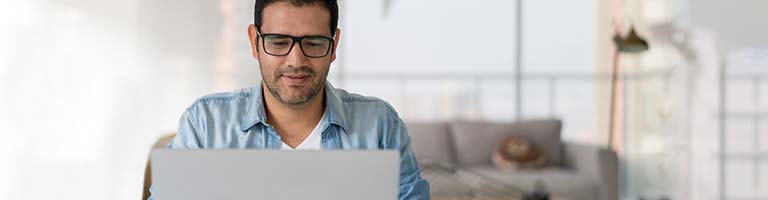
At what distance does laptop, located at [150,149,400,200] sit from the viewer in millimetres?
997

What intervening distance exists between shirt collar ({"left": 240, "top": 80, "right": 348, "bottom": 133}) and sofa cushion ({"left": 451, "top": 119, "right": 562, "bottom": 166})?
2770 millimetres

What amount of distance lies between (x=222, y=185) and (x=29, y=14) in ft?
10.6

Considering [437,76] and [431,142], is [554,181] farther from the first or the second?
[437,76]

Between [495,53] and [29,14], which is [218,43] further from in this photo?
[495,53]

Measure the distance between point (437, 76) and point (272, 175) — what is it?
14.0 ft

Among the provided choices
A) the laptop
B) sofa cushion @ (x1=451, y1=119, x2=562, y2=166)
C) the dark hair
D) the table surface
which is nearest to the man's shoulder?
the dark hair

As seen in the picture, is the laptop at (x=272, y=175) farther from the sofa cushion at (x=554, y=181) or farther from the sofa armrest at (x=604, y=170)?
the sofa armrest at (x=604, y=170)

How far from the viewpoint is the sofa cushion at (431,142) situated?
13.9ft

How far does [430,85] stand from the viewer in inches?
207

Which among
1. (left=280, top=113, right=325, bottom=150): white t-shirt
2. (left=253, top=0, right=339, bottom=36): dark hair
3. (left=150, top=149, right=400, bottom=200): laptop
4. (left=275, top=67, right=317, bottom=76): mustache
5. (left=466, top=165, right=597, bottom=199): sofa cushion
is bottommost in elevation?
(left=466, top=165, right=597, bottom=199): sofa cushion

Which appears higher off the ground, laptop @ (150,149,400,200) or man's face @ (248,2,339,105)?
man's face @ (248,2,339,105)

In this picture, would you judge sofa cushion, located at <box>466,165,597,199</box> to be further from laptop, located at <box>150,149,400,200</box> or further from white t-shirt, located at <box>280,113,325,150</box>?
laptop, located at <box>150,149,400,200</box>

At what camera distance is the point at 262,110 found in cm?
159

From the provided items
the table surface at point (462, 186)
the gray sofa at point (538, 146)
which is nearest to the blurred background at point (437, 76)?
the gray sofa at point (538, 146)
